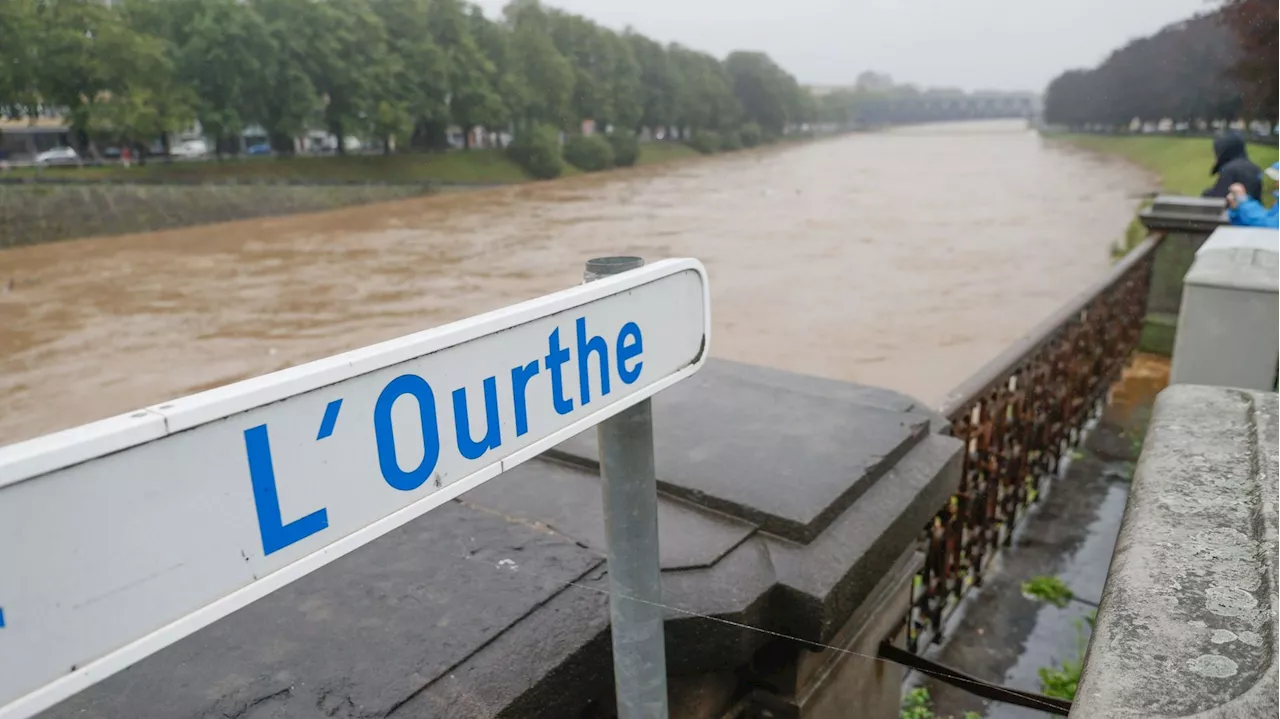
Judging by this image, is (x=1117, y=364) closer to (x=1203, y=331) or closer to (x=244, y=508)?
(x=1203, y=331)

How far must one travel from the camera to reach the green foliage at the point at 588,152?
48500 mm

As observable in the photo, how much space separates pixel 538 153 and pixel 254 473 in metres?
46.0

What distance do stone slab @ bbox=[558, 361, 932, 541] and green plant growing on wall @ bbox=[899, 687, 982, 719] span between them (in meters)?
1.06

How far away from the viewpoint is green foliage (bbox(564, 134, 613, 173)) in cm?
4850

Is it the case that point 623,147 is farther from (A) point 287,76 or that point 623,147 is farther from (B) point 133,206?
(B) point 133,206

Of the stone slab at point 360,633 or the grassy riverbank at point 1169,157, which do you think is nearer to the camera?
the stone slab at point 360,633

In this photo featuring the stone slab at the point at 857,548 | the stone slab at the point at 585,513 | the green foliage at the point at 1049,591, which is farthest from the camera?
the green foliage at the point at 1049,591

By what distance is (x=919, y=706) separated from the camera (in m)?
3.07

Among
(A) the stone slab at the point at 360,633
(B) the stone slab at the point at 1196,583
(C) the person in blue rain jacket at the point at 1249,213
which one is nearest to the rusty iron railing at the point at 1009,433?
(C) the person in blue rain jacket at the point at 1249,213

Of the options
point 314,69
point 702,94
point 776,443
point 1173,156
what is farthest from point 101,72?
point 702,94

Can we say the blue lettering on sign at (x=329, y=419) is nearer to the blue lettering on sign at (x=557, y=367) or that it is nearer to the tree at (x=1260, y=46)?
the blue lettering on sign at (x=557, y=367)

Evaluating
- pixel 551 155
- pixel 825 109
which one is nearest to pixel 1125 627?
pixel 551 155

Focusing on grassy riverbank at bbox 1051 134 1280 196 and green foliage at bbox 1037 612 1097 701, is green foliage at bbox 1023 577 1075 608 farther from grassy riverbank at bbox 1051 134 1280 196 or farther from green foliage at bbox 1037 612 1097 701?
grassy riverbank at bbox 1051 134 1280 196

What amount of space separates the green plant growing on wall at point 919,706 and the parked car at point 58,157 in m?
32.8
